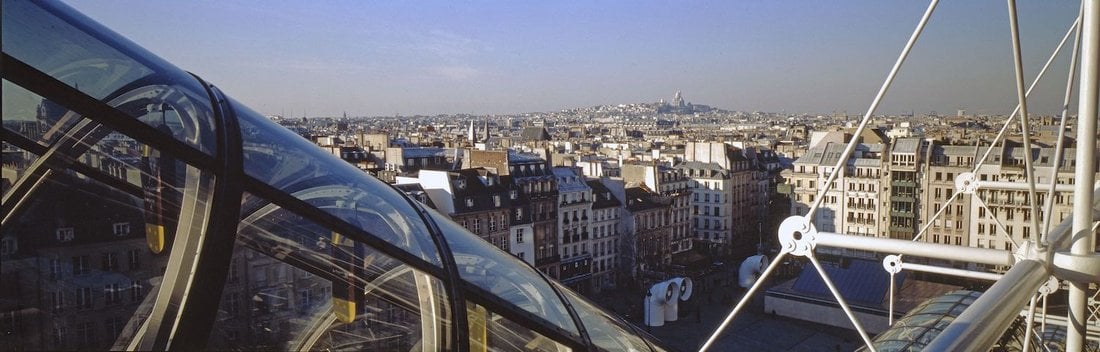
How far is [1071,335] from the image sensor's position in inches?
153

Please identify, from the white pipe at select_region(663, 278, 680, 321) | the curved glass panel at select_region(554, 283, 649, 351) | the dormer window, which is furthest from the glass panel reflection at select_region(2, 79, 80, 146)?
the white pipe at select_region(663, 278, 680, 321)

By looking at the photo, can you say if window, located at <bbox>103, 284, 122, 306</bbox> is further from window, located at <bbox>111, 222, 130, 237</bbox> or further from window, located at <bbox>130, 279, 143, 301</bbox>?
window, located at <bbox>111, 222, 130, 237</bbox>

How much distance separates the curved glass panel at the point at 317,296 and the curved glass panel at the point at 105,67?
1.04 ft

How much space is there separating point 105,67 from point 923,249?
3.59m

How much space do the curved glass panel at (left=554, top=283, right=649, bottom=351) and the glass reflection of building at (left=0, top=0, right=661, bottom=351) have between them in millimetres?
983

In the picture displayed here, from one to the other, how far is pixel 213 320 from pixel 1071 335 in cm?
387

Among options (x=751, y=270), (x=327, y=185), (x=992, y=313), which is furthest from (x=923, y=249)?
(x=751, y=270)

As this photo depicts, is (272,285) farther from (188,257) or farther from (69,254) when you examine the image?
(69,254)

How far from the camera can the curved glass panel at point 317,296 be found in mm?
2172

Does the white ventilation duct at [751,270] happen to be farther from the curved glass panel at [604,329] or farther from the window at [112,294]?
the window at [112,294]

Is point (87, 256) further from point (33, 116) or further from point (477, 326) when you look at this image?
point (477, 326)

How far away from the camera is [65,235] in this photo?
1905mm

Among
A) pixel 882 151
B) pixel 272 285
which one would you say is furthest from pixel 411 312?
pixel 882 151

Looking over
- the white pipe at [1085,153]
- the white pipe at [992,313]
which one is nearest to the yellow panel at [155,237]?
the white pipe at [992,313]
